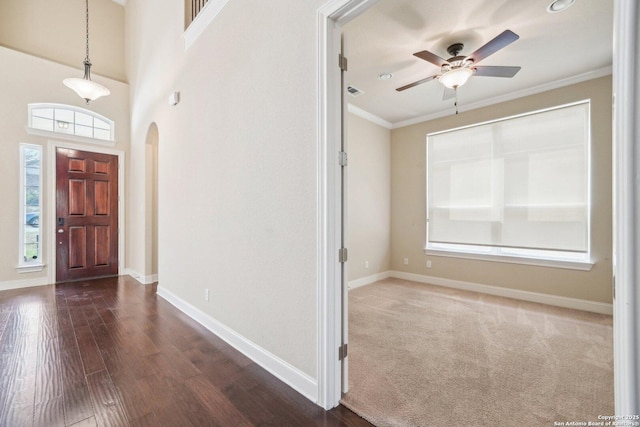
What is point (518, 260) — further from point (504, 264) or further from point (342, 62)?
point (342, 62)

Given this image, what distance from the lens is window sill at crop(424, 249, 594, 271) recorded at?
3502 mm

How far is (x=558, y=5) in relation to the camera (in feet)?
7.42

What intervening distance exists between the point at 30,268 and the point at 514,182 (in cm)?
756

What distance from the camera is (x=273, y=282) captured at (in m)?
2.06

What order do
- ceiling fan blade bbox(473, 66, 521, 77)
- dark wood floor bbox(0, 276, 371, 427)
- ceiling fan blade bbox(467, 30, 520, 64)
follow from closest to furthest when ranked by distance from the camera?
dark wood floor bbox(0, 276, 371, 427), ceiling fan blade bbox(467, 30, 520, 64), ceiling fan blade bbox(473, 66, 521, 77)

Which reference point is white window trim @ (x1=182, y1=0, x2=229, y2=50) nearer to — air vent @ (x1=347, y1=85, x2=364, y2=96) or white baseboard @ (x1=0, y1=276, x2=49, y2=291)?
Answer: air vent @ (x1=347, y1=85, x2=364, y2=96)

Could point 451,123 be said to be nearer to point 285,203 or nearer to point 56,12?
point 285,203

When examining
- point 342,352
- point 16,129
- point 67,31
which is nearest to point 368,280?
point 342,352

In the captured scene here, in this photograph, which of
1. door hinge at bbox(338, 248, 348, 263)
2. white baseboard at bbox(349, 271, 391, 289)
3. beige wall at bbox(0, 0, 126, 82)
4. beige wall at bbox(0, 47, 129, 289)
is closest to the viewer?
door hinge at bbox(338, 248, 348, 263)

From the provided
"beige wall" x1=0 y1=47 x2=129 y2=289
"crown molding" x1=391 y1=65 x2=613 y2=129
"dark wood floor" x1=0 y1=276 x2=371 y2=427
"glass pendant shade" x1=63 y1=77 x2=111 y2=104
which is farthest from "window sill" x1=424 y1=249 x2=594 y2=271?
"beige wall" x1=0 y1=47 x2=129 y2=289

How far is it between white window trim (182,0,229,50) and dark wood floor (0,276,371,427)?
315cm

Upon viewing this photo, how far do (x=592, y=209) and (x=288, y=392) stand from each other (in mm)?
4090

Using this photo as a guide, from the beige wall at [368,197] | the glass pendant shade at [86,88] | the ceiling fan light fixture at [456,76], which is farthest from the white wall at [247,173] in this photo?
the beige wall at [368,197]

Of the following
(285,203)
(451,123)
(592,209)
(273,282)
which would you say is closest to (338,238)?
(285,203)
